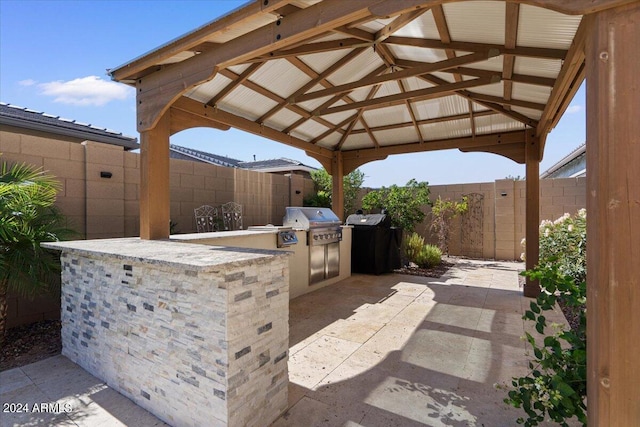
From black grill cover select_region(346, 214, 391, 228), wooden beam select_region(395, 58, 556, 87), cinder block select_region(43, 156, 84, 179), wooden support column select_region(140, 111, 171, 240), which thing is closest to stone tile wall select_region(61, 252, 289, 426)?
wooden support column select_region(140, 111, 171, 240)

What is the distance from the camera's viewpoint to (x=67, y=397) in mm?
2449

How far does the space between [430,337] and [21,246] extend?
14.2ft

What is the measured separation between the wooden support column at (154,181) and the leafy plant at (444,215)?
7.25m

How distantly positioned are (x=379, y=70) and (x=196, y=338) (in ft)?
14.7

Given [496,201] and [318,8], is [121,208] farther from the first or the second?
[496,201]

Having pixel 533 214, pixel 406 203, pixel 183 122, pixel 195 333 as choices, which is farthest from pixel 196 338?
pixel 406 203

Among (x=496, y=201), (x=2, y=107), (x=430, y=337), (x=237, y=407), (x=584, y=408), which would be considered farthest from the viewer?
(x=496, y=201)

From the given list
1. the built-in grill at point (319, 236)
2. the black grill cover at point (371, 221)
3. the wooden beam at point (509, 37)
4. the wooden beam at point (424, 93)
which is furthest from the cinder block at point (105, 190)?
the wooden beam at point (509, 37)

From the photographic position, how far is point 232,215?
6641 millimetres

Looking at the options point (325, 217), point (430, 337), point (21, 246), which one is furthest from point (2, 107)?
point (430, 337)

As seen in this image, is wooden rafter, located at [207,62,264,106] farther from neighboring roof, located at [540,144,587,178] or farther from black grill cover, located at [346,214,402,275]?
neighboring roof, located at [540,144,587,178]

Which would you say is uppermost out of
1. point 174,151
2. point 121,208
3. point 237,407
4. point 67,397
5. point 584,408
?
point 174,151

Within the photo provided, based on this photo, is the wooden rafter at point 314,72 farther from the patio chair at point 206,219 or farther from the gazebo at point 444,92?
the patio chair at point 206,219

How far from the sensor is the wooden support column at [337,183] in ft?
25.9
